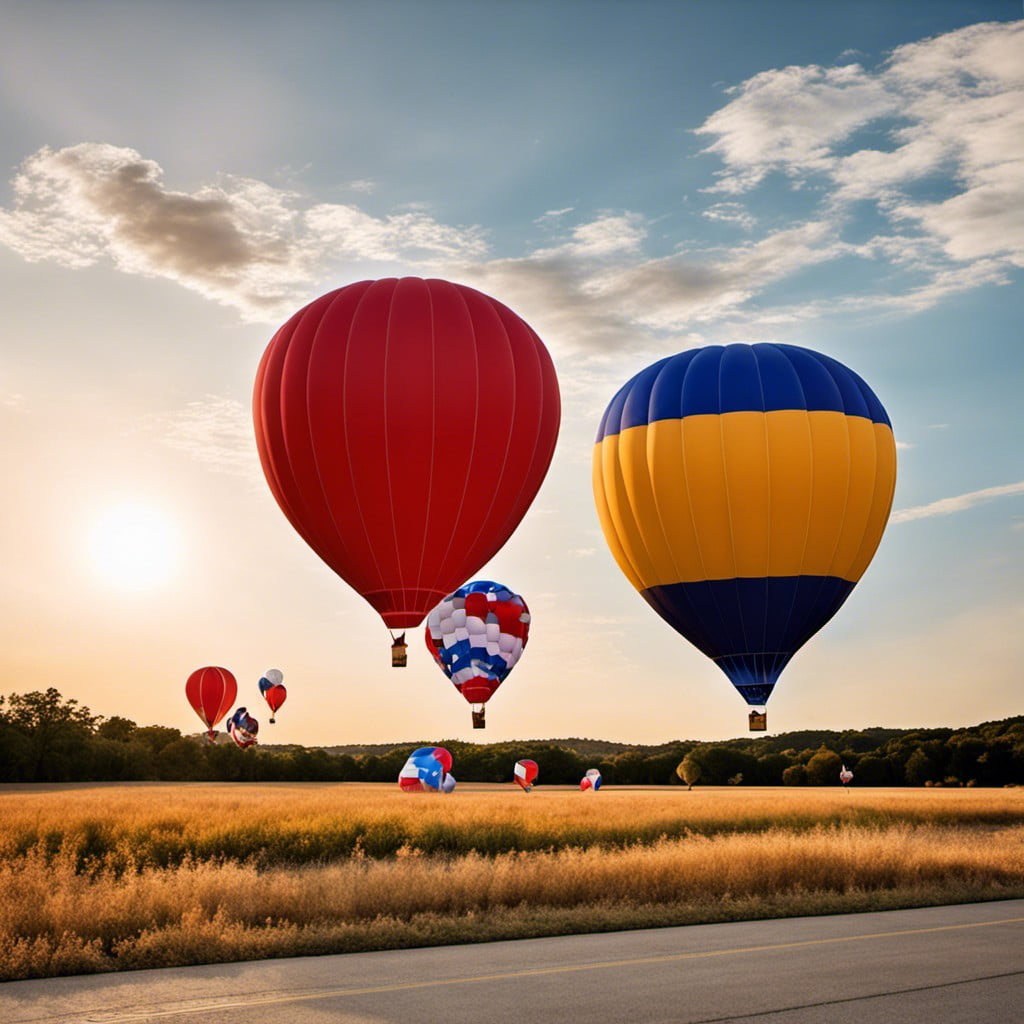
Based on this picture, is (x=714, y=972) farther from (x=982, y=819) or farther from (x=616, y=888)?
(x=982, y=819)

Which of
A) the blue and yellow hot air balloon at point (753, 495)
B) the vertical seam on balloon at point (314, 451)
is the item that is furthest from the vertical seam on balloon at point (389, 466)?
the blue and yellow hot air balloon at point (753, 495)

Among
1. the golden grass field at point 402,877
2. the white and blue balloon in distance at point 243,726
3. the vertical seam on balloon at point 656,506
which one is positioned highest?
the vertical seam on balloon at point 656,506

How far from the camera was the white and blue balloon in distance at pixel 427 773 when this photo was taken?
4584cm

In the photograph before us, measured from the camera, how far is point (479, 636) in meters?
46.4

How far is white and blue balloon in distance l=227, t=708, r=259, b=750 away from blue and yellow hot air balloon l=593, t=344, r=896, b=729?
4637 cm

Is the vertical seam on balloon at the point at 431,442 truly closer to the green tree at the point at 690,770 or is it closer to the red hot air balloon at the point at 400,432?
the red hot air balloon at the point at 400,432

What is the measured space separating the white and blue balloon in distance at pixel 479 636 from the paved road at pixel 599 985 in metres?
32.1

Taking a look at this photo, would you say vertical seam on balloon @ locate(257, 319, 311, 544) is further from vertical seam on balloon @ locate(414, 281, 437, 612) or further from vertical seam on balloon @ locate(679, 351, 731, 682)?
vertical seam on balloon @ locate(679, 351, 731, 682)

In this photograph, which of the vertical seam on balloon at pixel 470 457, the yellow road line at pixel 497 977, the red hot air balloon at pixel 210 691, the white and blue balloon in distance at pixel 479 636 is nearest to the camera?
the yellow road line at pixel 497 977

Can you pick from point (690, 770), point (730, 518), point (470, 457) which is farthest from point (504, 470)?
point (690, 770)

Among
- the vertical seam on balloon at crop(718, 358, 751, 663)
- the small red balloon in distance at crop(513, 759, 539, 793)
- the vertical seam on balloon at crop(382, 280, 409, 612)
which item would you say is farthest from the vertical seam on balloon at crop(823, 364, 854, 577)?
the small red balloon in distance at crop(513, 759, 539, 793)

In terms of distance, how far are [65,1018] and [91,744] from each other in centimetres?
7251

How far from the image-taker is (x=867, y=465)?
108 feet

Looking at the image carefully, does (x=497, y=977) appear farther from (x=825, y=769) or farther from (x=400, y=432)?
(x=825, y=769)
